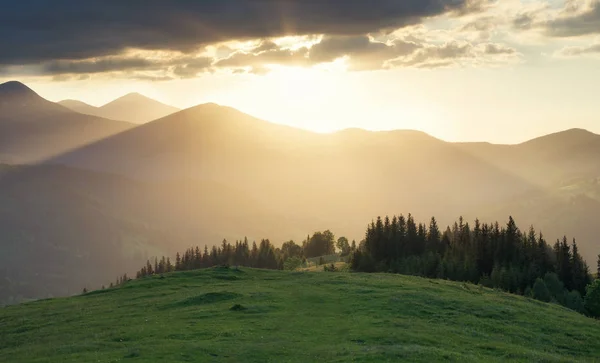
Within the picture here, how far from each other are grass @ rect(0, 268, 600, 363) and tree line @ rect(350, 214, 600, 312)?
73.6 feet

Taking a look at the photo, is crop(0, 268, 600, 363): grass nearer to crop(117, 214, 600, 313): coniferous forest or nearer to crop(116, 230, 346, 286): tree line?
crop(117, 214, 600, 313): coniferous forest

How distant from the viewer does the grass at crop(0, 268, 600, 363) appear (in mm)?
43312

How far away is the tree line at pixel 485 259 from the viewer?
9812cm

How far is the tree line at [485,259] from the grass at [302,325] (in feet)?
73.6

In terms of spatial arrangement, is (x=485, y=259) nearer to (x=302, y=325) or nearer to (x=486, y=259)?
(x=486, y=259)

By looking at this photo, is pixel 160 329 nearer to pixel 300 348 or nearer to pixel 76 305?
pixel 300 348

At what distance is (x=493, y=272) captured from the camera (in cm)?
9956

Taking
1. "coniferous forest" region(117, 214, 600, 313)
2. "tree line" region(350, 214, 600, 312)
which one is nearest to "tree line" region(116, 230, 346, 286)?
"coniferous forest" region(117, 214, 600, 313)

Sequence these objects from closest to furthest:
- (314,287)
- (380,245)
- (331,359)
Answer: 1. (331,359)
2. (314,287)
3. (380,245)

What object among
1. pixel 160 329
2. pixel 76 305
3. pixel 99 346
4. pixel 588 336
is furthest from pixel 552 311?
pixel 76 305

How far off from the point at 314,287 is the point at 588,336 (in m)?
29.4

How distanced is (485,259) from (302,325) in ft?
214

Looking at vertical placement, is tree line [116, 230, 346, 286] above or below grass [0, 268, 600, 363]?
above

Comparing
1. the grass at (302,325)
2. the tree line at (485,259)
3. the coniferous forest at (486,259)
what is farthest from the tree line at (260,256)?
the grass at (302,325)
